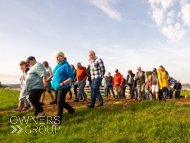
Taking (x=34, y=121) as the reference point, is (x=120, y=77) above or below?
above

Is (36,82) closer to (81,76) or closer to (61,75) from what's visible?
(61,75)

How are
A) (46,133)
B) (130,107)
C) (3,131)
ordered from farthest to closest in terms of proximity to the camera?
(130,107) < (3,131) < (46,133)

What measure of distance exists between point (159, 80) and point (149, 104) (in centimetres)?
226

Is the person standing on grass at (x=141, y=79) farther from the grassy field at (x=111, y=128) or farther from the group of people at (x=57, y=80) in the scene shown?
the group of people at (x=57, y=80)

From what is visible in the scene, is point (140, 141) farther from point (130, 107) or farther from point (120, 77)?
point (120, 77)

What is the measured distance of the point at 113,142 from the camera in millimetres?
3434

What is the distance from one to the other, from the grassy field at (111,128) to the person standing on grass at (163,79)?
2.42 m

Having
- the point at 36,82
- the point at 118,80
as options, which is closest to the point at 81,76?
the point at 36,82

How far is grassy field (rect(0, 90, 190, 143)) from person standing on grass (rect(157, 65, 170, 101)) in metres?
2.42

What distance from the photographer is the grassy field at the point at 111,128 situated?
12.0 ft

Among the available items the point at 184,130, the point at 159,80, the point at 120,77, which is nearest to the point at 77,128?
the point at 184,130

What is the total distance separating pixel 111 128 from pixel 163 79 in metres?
4.96

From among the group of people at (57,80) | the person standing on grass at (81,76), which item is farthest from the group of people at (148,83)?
the group of people at (57,80)

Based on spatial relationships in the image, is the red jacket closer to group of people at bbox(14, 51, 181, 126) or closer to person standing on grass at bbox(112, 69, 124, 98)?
person standing on grass at bbox(112, 69, 124, 98)
